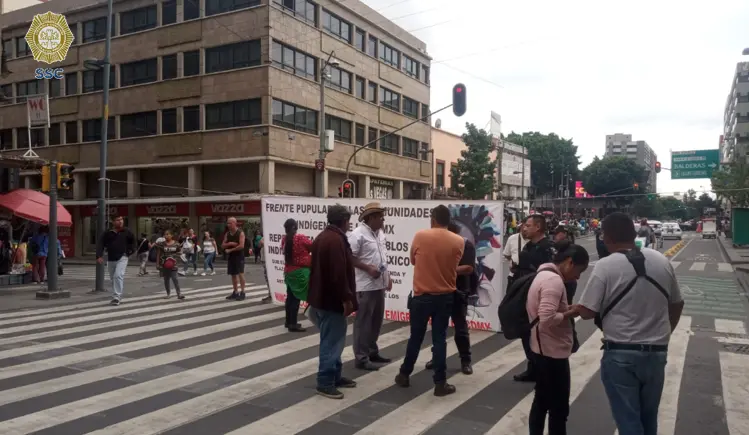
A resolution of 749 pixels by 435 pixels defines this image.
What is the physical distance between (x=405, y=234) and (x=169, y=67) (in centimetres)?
2734

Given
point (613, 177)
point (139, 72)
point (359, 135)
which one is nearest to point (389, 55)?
point (359, 135)

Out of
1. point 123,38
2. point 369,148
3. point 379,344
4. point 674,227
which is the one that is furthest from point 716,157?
point 379,344

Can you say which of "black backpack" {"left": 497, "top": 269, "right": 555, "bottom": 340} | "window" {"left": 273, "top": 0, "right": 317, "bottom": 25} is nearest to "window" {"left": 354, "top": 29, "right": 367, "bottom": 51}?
"window" {"left": 273, "top": 0, "right": 317, "bottom": 25}

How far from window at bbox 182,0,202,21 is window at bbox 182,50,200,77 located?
1.88m

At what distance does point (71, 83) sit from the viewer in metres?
36.7

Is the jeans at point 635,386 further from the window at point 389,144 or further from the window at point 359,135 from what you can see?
the window at point 389,144

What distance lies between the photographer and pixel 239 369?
260 inches

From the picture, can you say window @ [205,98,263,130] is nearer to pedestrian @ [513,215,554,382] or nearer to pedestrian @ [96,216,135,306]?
pedestrian @ [96,216,135,306]

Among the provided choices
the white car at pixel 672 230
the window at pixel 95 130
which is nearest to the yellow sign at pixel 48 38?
the window at pixel 95 130

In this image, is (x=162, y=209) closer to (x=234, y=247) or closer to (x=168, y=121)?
(x=168, y=121)

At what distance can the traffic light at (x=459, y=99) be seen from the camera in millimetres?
21844

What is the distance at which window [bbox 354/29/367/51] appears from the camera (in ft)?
123

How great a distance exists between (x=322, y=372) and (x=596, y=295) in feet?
9.65

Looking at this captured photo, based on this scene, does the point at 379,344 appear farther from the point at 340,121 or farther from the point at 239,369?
the point at 340,121
